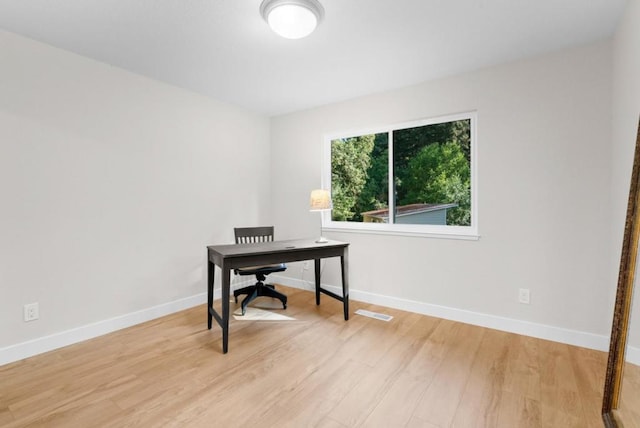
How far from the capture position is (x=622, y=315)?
4.67ft

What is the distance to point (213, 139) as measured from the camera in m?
3.65

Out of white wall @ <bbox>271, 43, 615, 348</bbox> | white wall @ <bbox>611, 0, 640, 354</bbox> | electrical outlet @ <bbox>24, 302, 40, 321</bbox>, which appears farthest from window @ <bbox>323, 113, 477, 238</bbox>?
electrical outlet @ <bbox>24, 302, 40, 321</bbox>

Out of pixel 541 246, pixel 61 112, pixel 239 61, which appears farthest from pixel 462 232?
pixel 61 112

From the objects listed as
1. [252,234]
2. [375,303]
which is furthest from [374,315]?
[252,234]

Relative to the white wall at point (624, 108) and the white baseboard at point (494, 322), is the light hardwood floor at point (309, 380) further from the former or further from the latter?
the white wall at point (624, 108)

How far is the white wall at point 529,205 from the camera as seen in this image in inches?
93.1

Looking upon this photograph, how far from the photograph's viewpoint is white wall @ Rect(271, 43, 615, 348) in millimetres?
2365

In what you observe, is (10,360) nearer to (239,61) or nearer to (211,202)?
(211,202)

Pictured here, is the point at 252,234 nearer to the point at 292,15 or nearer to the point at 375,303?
the point at 375,303

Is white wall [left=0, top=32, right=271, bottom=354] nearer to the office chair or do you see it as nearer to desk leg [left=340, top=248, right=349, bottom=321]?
the office chair

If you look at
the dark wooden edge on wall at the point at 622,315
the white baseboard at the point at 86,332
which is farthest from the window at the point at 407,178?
the white baseboard at the point at 86,332

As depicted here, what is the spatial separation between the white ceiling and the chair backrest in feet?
5.13

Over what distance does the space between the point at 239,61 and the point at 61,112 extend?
58.0 inches

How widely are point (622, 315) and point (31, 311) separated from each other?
369 centimetres
